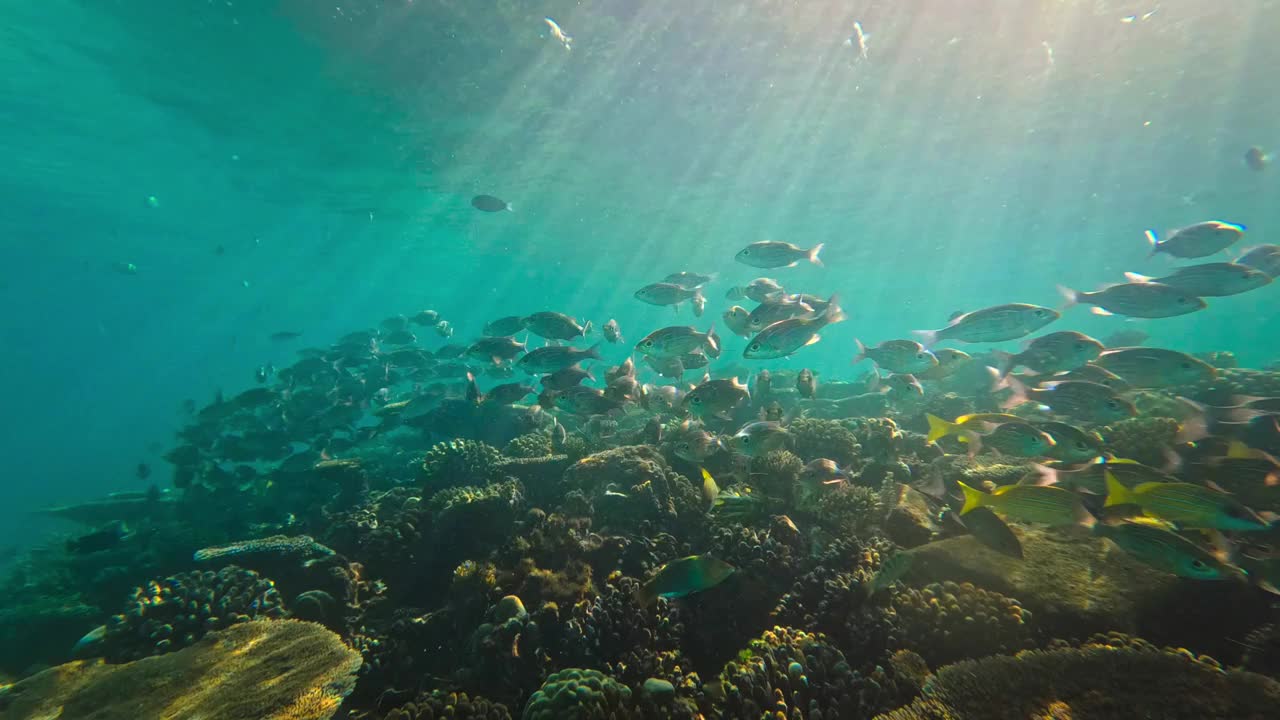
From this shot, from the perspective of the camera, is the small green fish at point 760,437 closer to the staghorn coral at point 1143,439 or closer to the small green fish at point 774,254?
the staghorn coral at point 1143,439

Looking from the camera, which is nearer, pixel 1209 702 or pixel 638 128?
pixel 1209 702

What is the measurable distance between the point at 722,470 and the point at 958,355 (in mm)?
5466

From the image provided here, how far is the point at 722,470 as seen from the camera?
282 inches

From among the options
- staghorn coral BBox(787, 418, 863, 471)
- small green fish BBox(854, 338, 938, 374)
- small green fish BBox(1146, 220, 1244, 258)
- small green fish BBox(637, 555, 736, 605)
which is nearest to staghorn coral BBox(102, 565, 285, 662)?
small green fish BBox(637, 555, 736, 605)

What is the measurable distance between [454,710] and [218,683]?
2.15m

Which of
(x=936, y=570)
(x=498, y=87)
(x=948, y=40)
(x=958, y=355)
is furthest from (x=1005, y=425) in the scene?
(x=498, y=87)

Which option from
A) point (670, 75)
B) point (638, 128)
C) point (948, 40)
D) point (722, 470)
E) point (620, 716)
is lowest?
point (620, 716)

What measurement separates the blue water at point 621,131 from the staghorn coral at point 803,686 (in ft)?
56.8

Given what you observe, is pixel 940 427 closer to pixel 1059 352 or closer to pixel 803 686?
pixel 1059 352

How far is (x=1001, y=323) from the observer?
6.80 metres

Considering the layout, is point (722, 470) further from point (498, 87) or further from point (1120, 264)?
point (1120, 264)

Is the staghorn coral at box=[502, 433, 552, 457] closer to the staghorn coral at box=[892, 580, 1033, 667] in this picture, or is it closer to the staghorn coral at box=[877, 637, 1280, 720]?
the staghorn coral at box=[892, 580, 1033, 667]

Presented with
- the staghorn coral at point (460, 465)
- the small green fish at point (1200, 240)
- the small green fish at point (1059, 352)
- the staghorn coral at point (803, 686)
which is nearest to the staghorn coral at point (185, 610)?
the staghorn coral at point (460, 465)

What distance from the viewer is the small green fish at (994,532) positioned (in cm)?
403
